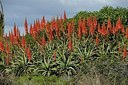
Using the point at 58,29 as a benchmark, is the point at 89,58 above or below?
below

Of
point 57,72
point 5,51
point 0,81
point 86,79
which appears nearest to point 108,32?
point 57,72

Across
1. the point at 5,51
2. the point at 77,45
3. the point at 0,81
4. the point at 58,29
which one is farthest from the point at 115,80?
the point at 5,51

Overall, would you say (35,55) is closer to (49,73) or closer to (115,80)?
(49,73)

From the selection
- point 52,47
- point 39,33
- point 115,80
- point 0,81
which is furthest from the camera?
point 39,33

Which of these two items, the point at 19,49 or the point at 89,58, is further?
the point at 19,49

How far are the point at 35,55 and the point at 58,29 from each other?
50.9 inches

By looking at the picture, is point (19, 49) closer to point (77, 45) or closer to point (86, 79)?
point (77, 45)

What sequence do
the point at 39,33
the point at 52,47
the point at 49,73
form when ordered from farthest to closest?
the point at 39,33 < the point at 52,47 < the point at 49,73

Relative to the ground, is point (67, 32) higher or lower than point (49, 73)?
higher

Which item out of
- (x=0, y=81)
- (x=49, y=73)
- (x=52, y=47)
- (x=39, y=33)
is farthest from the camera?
(x=39, y=33)

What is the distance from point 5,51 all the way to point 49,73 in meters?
2.76

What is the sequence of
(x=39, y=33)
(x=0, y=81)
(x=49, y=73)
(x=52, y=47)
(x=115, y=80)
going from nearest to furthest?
1. (x=0, y=81)
2. (x=115, y=80)
3. (x=49, y=73)
4. (x=52, y=47)
5. (x=39, y=33)

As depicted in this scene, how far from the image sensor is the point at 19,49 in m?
16.5

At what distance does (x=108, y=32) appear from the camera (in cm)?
1586
